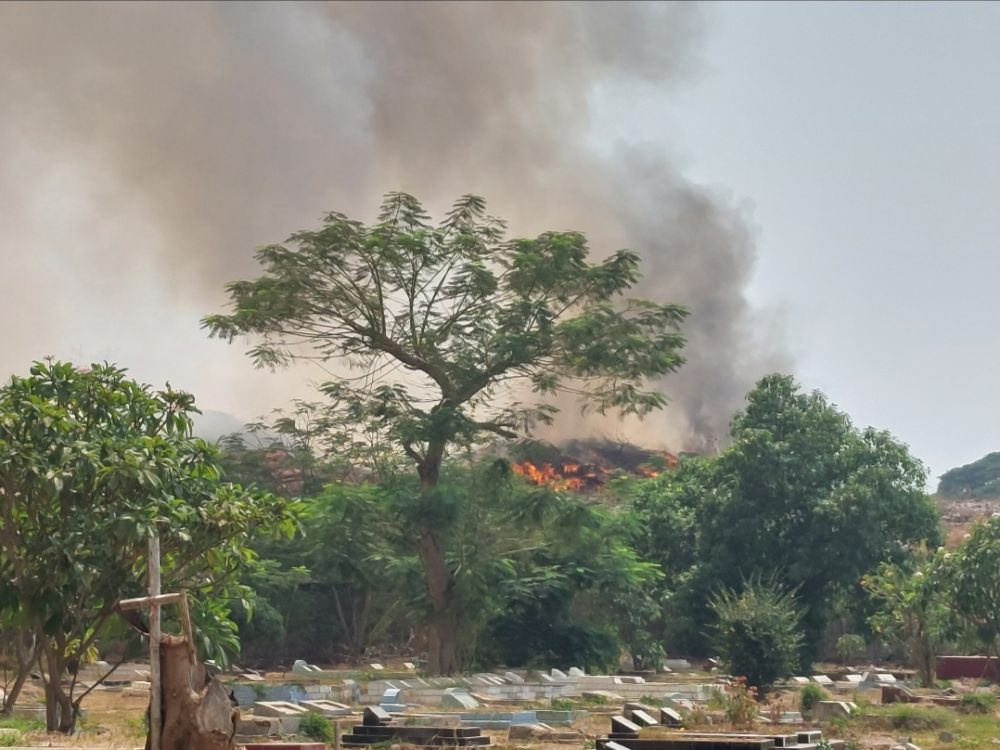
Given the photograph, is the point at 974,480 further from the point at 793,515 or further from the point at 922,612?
the point at 922,612

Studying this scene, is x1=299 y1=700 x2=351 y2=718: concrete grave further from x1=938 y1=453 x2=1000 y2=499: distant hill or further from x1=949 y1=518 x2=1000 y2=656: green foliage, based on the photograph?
x1=938 y1=453 x2=1000 y2=499: distant hill

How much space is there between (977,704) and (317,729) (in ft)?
43.5

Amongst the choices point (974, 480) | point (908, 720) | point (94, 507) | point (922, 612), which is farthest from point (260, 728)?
point (974, 480)

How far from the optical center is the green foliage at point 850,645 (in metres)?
51.6

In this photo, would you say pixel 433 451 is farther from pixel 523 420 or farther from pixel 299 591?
pixel 299 591

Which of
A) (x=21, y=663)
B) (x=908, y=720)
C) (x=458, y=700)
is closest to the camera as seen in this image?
(x=21, y=663)

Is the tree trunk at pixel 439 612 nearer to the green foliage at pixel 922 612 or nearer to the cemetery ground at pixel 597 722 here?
the cemetery ground at pixel 597 722

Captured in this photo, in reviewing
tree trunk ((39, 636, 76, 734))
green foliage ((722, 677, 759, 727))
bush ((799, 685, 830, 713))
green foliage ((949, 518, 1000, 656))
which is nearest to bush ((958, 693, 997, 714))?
bush ((799, 685, 830, 713))

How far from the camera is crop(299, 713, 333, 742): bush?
2112cm

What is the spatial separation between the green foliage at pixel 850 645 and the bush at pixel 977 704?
23660mm

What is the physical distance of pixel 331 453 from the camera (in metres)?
44.6

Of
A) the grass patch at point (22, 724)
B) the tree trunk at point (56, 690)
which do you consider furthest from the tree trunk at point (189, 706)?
the tree trunk at point (56, 690)

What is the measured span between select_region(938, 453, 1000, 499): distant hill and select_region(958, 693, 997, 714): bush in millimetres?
104298

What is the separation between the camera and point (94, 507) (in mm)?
19500
